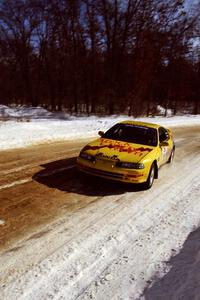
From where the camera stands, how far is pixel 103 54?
28.1 meters

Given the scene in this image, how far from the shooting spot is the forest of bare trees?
88.2ft

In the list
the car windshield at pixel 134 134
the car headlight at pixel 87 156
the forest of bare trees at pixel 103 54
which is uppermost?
the forest of bare trees at pixel 103 54

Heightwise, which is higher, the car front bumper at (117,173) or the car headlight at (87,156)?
the car headlight at (87,156)

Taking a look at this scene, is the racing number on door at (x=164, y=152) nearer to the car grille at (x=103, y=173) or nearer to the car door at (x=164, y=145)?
the car door at (x=164, y=145)

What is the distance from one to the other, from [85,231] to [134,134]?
13.3 feet

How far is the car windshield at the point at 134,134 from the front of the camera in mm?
8422

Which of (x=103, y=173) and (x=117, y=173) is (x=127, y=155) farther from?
(x=103, y=173)

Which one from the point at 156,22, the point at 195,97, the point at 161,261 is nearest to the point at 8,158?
the point at 161,261

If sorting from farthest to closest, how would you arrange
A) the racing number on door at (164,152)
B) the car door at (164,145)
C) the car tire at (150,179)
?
the racing number on door at (164,152) → the car door at (164,145) → the car tire at (150,179)

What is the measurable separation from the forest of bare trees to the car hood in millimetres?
19685

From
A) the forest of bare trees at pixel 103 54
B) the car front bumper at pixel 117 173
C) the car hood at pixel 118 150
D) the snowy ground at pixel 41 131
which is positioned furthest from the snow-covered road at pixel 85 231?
the forest of bare trees at pixel 103 54

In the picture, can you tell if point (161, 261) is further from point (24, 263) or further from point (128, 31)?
point (128, 31)

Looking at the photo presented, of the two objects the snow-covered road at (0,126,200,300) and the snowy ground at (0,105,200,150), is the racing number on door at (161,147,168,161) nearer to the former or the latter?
the snow-covered road at (0,126,200,300)

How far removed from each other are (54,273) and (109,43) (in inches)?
1013
